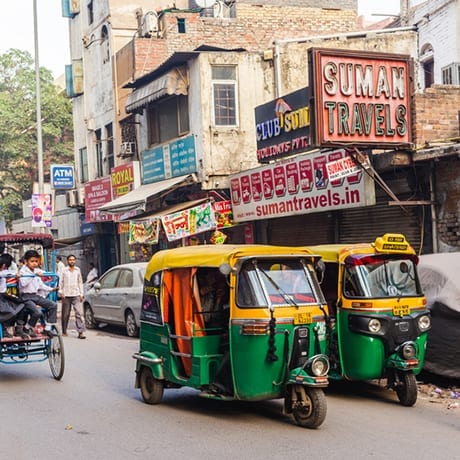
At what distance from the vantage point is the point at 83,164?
33.2 metres

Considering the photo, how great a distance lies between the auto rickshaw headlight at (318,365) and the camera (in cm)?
760

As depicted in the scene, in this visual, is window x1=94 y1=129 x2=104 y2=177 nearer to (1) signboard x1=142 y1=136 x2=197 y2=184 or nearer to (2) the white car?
(1) signboard x1=142 y1=136 x2=197 y2=184

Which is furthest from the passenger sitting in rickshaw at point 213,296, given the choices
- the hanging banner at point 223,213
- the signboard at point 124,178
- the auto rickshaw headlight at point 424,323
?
the signboard at point 124,178

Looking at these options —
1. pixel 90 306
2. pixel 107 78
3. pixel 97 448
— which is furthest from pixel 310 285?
pixel 107 78

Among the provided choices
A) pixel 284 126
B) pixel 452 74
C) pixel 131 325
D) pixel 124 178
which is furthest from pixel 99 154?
pixel 131 325

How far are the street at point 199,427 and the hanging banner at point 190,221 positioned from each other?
31.9 ft

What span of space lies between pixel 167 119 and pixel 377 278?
1578 centimetres

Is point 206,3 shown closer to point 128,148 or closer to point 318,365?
point 128,148

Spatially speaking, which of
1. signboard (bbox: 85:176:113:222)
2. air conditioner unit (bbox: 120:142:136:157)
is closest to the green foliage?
signboard (bbox: 85:176:113:222)

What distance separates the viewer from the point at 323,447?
6.89m

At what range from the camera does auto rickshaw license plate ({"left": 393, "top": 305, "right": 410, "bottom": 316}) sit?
902cm

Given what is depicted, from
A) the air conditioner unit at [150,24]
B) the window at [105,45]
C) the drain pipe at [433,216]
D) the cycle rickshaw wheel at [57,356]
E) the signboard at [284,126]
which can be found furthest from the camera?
the window at [105,45]

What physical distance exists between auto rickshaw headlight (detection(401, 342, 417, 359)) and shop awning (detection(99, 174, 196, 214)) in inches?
525

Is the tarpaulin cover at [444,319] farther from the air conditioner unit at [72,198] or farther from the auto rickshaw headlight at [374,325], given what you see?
the air conditioner unit at [72,198]
